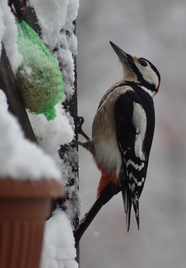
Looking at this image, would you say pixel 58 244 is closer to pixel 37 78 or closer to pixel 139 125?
pixel 37 78

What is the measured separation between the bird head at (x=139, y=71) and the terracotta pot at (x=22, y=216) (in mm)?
2058

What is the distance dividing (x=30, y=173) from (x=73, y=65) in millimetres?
1100

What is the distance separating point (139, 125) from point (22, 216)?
70.0 inches

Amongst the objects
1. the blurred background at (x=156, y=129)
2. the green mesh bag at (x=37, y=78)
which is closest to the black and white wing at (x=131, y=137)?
the green mesh bag at (x=37, y=78)

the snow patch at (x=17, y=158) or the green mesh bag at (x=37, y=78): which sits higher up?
the green mesh bag at (x=37, y=78)

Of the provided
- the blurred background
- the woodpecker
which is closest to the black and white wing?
the woodpecker

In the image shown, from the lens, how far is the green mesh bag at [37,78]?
4.93 feet

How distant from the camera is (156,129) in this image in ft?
15.6

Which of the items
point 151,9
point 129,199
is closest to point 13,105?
point 129,199

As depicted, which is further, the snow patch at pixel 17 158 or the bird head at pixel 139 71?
the bird head at pixel 139 71

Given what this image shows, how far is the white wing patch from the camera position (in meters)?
2.73

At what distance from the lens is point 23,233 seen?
102cm

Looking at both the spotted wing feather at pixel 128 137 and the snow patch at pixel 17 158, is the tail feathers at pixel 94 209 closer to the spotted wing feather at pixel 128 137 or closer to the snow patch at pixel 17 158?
the spotted wing feather at pixel 128 137

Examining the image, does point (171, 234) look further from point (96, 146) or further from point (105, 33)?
point (96, 146)
